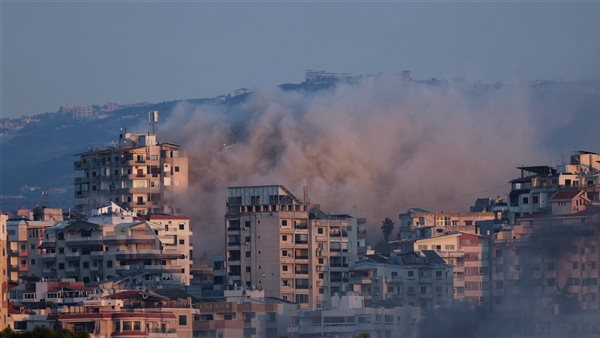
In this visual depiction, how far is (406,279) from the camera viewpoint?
104 m

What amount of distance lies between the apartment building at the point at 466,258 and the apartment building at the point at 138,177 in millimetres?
17464

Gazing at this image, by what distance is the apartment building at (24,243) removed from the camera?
110875 millimetres

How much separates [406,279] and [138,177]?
23.5 metres

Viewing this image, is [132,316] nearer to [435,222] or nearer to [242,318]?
[242,318]

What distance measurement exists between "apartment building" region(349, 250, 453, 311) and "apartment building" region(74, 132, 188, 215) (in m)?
20.2

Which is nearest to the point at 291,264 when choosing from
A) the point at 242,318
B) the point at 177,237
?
the point at 177,237

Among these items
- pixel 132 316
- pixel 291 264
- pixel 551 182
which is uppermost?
pixel 551 182

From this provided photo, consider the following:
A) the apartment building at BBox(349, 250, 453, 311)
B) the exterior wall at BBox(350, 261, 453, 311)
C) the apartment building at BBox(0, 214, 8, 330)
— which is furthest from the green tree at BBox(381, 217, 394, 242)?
the apartment building at BBox(0, 214, 8, 330)

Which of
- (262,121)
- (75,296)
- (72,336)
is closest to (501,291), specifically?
(75,296)

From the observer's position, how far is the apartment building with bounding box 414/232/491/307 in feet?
344

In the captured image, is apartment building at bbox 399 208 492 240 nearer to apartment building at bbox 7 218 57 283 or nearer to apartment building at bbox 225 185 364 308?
apartment building at bbox 225 185 364 308

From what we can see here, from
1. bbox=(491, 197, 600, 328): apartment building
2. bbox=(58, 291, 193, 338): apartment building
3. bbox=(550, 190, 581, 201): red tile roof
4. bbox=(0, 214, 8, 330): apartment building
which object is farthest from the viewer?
bbox=(550, 190, 581, 201): red tile roof

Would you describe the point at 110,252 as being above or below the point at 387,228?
Result: below

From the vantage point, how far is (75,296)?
9075 cm
